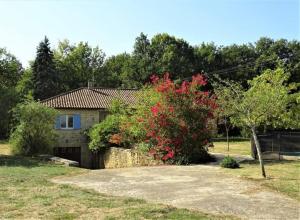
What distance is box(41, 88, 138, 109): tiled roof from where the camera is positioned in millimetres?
31766

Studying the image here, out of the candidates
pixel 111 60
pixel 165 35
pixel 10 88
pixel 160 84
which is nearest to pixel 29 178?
pixel 160 84

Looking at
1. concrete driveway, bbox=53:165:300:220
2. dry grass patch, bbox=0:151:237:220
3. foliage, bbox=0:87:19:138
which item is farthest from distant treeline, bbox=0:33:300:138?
dry grass patch, bbox=0:151:237:220

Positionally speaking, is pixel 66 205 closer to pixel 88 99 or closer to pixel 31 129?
pixel 31 129

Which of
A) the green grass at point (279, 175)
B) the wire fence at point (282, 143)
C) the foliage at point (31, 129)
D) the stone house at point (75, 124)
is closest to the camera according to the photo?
the green grass at point (279, 175)

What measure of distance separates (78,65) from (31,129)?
42482 mm

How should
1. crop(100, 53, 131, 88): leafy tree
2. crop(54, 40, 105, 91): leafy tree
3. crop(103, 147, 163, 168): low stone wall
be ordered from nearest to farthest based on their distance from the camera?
crop(103, 147, 163, 168): low stone wall
crop(100, 53, 131, 88): leafy tree
crop(54, 40, 105, 91): leafy tree

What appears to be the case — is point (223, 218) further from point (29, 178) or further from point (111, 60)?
point (111, 60)

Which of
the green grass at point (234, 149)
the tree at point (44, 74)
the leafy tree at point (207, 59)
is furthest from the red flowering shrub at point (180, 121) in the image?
the tree at point (44, 74)

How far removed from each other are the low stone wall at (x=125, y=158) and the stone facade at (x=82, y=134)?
14.3 ft

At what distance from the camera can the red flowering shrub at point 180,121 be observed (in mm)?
20859

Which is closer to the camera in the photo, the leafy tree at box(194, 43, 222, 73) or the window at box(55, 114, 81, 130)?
the window at box(55, 114, 81, 130)

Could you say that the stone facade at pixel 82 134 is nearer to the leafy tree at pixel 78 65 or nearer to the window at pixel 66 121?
the window at pixel 66 121

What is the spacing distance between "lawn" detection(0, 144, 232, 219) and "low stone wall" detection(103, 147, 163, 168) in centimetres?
876

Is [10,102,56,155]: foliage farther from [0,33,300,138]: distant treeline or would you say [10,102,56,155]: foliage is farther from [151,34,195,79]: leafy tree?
[151,34,195,79]: leafy tree
